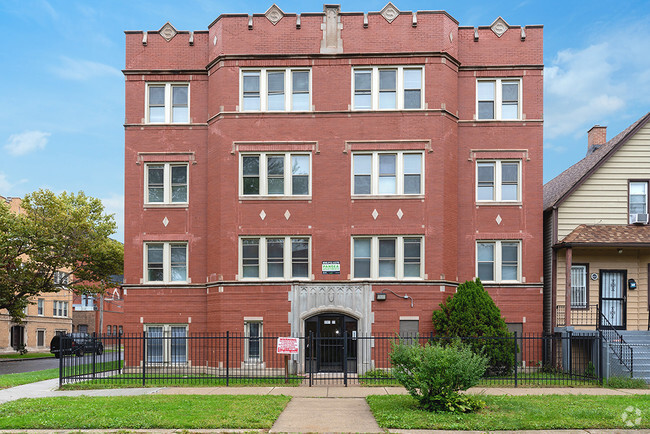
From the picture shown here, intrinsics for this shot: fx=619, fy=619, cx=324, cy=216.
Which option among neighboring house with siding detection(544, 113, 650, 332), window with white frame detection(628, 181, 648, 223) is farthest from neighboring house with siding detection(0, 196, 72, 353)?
window with white frame detection(628, 181, 648, 223)

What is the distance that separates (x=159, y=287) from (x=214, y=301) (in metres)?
2.42

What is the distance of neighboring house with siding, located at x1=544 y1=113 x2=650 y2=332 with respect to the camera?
23.4m

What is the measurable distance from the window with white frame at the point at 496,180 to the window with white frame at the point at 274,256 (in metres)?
7.09

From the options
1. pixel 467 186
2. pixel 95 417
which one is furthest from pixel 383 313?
pixel 95 417

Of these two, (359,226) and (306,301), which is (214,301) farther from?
(359,226)

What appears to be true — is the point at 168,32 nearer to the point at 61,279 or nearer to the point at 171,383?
the point at 171,383

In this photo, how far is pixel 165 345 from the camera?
23.6m

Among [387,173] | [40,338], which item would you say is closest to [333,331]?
[387,173]

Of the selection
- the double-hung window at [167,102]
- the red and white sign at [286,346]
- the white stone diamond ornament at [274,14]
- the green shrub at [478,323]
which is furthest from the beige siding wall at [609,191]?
the double-hung window at [167,102]

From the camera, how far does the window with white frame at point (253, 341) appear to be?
22484mm

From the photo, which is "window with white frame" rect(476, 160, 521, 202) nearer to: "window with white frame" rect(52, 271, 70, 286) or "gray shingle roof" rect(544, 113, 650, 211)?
"gray shingle roof" rect(544, 113, 650, 211)

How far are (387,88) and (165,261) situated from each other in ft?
35.5

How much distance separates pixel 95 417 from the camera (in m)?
12.7

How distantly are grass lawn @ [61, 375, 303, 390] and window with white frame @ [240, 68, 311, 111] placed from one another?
996 centimetres
